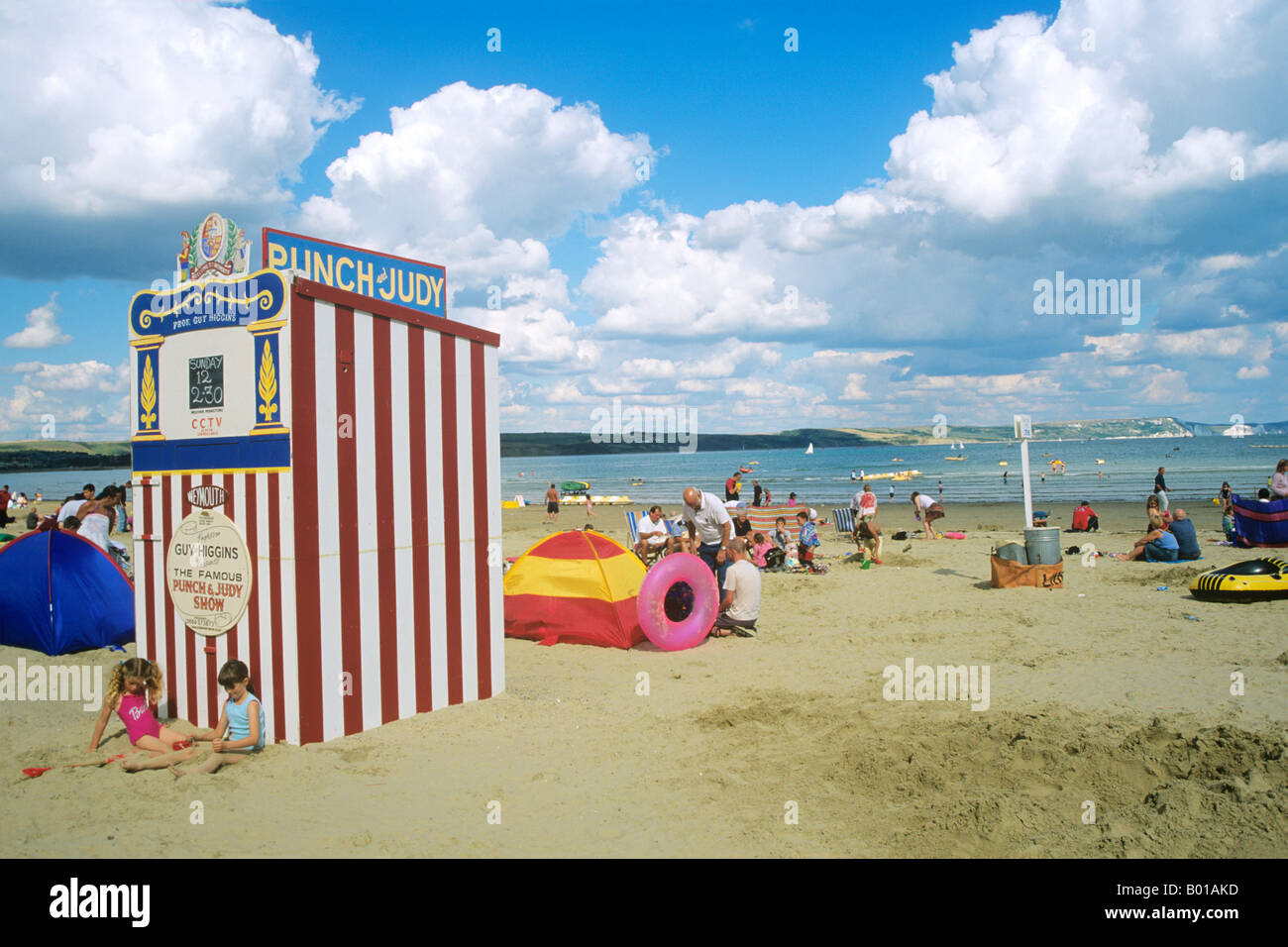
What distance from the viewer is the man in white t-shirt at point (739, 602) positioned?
379 inches

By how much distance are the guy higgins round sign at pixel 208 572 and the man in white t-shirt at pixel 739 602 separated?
18.3 feet

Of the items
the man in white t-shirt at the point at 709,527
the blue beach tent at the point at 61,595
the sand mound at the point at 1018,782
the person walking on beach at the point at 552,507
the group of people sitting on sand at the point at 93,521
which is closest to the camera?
the sand mound at the point at 1018,782

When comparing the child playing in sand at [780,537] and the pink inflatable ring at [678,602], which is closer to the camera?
the pink inflatable ring at [678,602]

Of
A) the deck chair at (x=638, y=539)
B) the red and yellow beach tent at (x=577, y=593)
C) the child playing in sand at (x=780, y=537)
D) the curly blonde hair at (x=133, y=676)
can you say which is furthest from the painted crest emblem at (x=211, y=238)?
the child playing in sand at (x=780, y=537)

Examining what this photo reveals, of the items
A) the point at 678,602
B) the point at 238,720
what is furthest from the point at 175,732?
the point at 678,602

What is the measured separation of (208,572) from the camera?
584cm

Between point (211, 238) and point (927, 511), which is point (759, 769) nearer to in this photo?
point (211, 238)

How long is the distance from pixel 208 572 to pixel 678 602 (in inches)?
200

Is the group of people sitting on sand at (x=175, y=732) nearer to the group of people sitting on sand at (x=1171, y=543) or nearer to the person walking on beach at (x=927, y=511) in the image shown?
the group of people sitting on sand at (x=1171, y=543)

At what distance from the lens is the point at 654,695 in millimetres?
7258

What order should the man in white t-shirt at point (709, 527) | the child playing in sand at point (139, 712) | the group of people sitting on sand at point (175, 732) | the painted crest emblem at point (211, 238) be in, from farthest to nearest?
1. the man in white t-shirt at point (709, 527)
2. the painted crest emblem at point (211, 238)
3. the child playing in sand at point (139, 712)
4. the group of people sitting on sand at point (175, 732)

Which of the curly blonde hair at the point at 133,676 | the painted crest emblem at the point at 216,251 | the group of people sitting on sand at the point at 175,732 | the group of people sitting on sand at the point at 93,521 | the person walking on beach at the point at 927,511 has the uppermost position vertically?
the painted crest emblem at the point at 216,251
